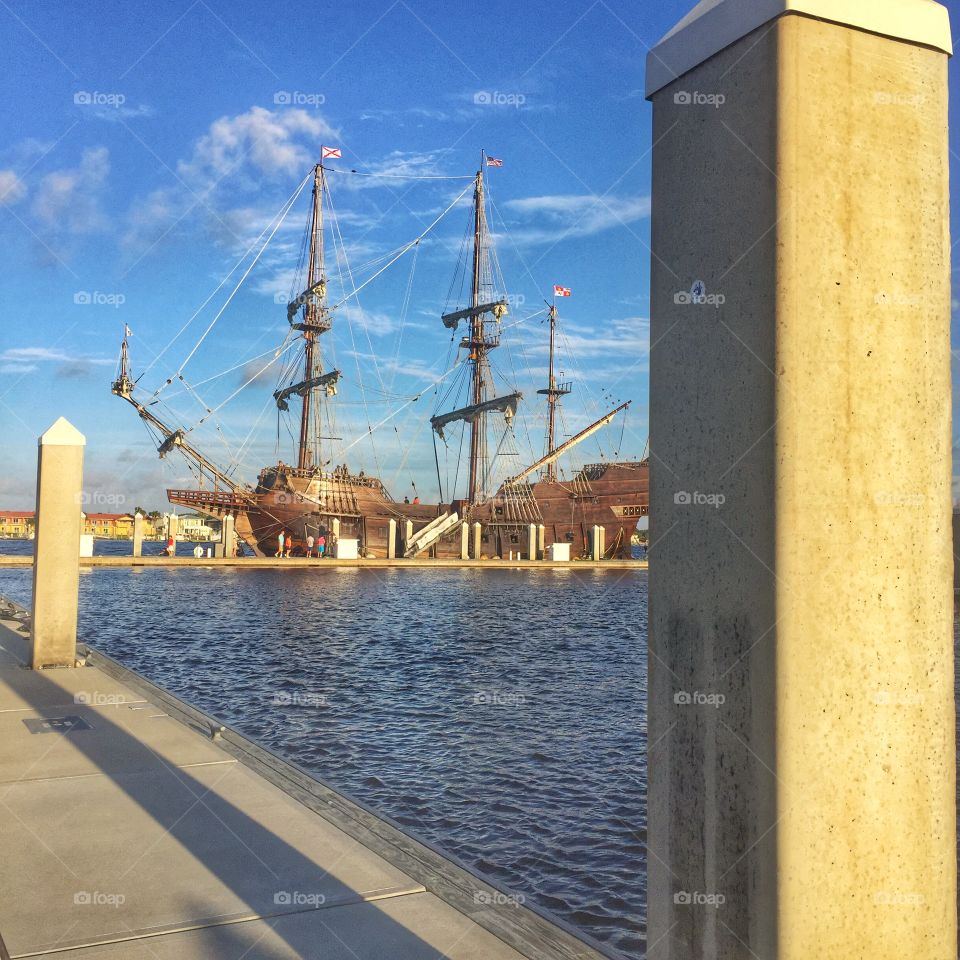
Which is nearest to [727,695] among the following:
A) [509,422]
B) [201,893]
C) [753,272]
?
[753,272]

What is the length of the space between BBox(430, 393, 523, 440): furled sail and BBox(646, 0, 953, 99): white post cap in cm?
5452

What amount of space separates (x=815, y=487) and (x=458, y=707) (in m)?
9.90

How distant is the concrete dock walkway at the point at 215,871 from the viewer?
10.5 ft

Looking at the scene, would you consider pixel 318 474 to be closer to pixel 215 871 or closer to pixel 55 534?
pixel 55 534

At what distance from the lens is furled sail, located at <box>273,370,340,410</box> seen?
5534cm

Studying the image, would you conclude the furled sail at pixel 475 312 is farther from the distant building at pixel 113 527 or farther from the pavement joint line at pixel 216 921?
the distant building at pixel 113 527

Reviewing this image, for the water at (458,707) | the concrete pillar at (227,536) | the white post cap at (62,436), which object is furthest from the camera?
the concrete pillar at (227,536)

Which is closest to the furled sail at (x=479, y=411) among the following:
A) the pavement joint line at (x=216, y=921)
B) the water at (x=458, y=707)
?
the water at (x=458, y=707)

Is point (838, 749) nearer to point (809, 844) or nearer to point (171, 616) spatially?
point (809, 844)

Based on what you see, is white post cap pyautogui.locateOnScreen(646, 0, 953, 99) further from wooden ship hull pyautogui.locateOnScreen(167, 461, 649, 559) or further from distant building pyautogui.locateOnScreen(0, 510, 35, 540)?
distant building pyautogui.locateOnScreen(0, 510, 35, 540)

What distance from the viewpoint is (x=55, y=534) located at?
9016mm

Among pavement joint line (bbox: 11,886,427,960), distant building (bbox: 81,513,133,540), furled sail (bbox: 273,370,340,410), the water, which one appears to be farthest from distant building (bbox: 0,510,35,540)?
pavement joint line (bbox: 11,886,427,960)

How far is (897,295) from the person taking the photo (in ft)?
6.66

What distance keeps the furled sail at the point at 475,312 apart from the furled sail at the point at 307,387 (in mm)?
9481
